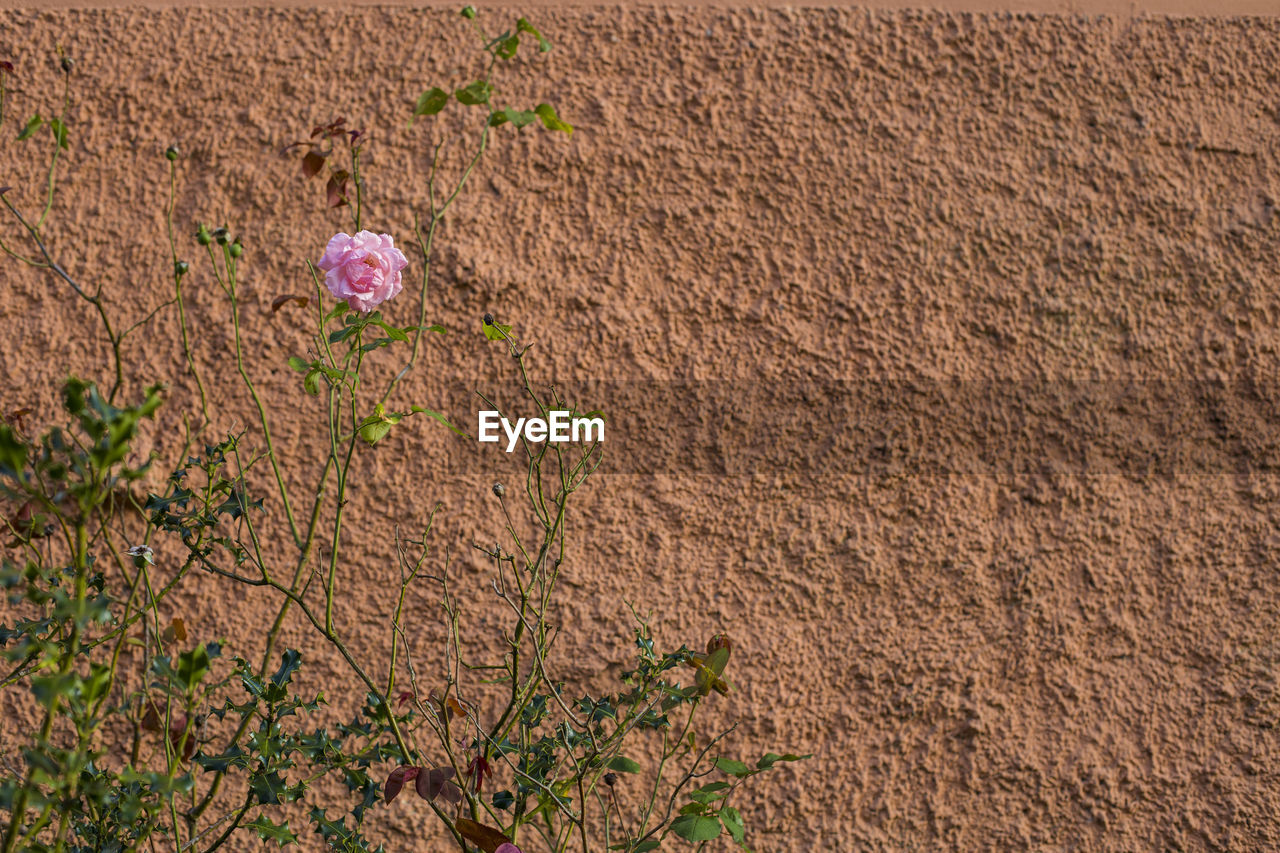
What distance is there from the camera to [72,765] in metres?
0.52

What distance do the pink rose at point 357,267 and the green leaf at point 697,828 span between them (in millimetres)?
508

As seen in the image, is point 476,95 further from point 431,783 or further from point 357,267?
point 431,783

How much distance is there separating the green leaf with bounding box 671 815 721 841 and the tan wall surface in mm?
298

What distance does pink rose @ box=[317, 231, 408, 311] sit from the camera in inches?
31.9

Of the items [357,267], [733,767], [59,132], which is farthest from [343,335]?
[733,767]

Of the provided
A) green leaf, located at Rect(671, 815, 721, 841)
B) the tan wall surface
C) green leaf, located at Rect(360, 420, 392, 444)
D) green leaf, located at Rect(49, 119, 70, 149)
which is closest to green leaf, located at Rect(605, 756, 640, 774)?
green leaf, located at Rect(671, 815, 721, 841)

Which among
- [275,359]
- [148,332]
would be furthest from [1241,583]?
[148,332]

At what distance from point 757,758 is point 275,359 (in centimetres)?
72

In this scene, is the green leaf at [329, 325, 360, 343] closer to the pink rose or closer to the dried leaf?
the pink rose

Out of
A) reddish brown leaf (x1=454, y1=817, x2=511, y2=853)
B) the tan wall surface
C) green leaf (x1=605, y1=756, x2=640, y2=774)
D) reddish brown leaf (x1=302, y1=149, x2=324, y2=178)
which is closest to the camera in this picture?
reddish brown leaf (x1=454, y1=817, x2=511, y2=853)

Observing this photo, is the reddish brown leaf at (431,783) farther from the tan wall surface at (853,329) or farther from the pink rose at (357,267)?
the pink rose at (357,267)

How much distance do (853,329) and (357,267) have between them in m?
0.59

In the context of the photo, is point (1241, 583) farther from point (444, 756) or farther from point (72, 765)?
point (72, 765)

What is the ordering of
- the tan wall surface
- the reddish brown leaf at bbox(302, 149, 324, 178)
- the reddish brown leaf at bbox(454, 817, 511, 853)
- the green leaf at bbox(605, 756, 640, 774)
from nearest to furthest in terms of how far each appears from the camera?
the reddish brown leaf at bbox(454, 817, 511, 853) → the green leaf at bbox(605, 756, 640, 774) → the reddish brown leaf at bbox(302, 149, 324, 178) → the tan wall surface
